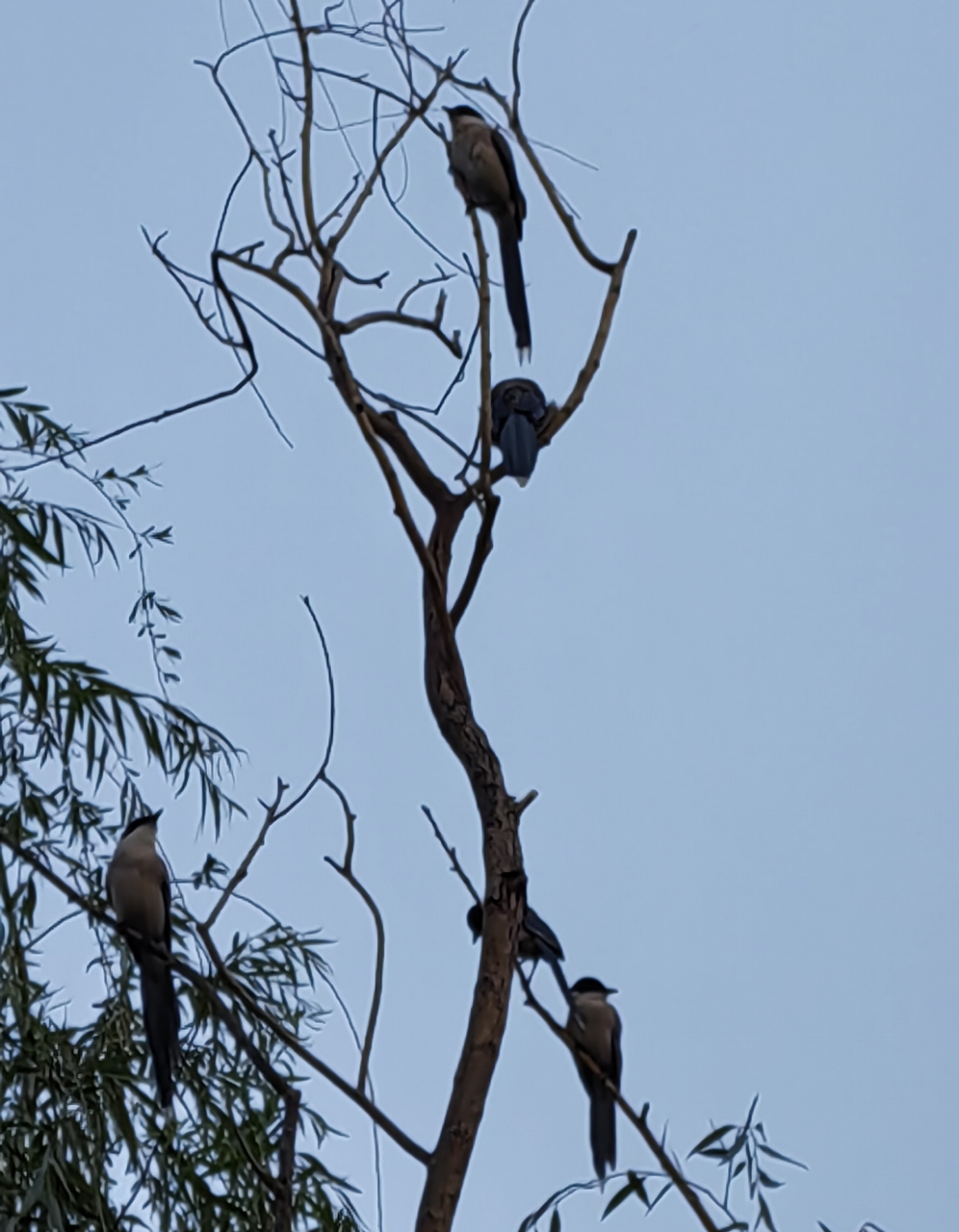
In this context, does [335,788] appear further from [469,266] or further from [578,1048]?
[469,266]

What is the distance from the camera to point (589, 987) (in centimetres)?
355

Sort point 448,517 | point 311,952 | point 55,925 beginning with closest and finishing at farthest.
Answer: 1. point 448,517
2. point 55,925
3. point 311,952

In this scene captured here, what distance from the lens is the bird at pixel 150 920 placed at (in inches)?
101

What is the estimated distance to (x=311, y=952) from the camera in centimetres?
294

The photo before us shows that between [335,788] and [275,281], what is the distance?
0.62 meters

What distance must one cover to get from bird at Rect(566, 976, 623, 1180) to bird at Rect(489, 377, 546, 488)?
3.50 ft

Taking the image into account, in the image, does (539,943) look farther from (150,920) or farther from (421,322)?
(421,322)

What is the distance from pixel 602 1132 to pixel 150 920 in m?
0.91

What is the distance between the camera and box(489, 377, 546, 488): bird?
11.1ft

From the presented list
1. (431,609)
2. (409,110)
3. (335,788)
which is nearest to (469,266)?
(409,110)

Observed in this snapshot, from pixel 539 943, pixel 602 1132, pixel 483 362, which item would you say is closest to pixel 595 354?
pixel 483 362

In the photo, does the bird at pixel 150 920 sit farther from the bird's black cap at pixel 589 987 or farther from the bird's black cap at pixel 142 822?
the bird's black cap at pixel 589 987

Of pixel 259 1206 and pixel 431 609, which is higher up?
pixel 431 609

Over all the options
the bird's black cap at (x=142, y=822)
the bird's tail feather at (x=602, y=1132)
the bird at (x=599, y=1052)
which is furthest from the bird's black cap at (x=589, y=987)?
the bird's black cap at (x=142, y=822)
